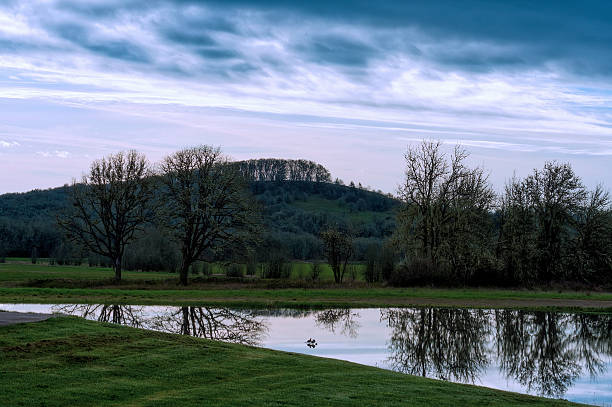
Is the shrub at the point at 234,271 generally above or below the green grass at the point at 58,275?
above

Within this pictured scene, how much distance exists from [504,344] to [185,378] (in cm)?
1478

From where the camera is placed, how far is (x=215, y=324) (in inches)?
1070

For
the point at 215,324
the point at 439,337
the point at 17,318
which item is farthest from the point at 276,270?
the point at 17,318

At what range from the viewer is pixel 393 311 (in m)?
33.3

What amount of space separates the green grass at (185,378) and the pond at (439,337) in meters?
3.53

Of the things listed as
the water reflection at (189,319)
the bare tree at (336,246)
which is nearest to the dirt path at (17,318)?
the water reflection at (189,319)

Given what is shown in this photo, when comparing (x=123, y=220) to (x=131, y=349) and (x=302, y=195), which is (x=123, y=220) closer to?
(x=131, y=349)

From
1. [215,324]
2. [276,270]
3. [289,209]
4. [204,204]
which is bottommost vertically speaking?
[215,324]

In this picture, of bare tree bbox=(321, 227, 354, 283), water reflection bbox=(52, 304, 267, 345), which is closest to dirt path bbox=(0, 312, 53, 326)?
water reflection bbox=(52, 304, 267, 345)

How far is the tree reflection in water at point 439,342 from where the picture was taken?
18656mm

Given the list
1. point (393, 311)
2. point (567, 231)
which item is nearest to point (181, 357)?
point (393, 311)

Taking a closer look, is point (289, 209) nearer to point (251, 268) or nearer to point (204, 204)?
point (251, 268)

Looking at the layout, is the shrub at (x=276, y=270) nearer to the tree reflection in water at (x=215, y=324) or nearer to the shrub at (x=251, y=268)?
the shrub at (x=251, y=268)

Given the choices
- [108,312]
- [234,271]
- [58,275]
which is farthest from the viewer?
[58,275]
